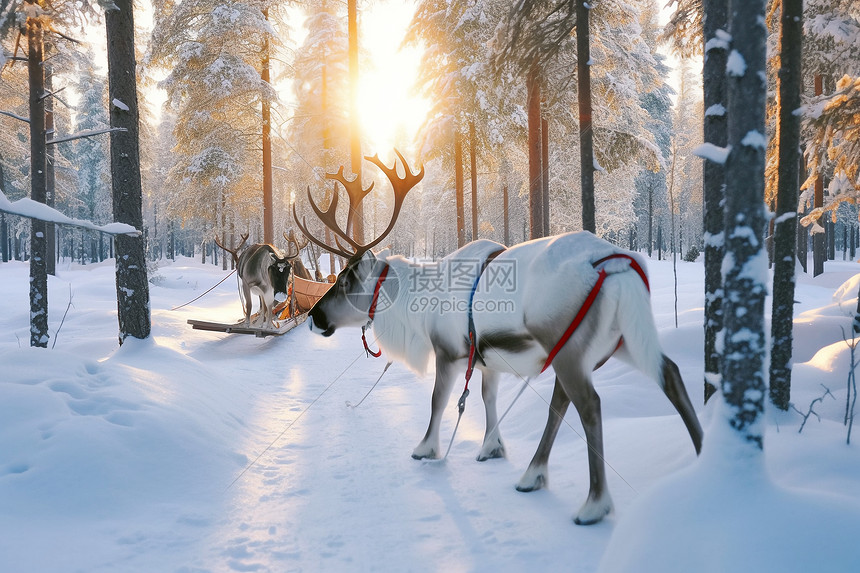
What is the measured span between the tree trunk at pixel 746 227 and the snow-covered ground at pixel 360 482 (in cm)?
17

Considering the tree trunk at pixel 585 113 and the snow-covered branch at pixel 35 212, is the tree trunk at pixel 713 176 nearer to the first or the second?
the tree trunk at pixel 585 113

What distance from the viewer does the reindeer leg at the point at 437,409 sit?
Answer: 13.8 ft

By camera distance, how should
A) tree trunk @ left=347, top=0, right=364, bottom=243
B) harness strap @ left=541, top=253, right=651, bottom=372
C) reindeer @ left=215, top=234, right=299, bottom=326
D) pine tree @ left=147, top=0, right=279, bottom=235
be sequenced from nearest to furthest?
1. harness strap @ left=541, top=253, right=651, bottom=372
2. reindeer @ left=215, top=234, right=299, bottom=326
3. tree trunk @ left=347, top=0, right=364, bottom=243
4. pine tree @ left=147, top=0, right=279, bottom=235

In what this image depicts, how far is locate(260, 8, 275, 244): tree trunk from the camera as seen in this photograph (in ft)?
55.7

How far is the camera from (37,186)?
872cm

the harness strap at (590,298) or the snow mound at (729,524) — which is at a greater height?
the harness strap at (590,298)

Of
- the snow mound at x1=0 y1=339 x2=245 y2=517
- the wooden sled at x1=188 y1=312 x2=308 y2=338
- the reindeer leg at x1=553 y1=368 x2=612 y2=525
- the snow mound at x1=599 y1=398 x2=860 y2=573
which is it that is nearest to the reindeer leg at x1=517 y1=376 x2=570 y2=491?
the reindeer leg at x1=553 y1=368 x2=612 y2=525

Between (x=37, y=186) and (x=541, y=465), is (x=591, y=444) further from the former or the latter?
(x=37, y=186)

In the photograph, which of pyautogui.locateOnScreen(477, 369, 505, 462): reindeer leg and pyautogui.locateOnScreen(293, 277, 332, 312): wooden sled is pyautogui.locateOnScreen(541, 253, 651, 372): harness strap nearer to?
pyautogui.locateOnScreen(477, 369, 505, 462): reindeer leg

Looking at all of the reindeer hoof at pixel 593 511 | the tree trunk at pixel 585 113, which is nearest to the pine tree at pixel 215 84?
the tree trunk at pixel 585 113

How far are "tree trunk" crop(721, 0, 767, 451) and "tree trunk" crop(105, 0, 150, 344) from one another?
6.59 m

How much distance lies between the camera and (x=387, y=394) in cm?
660

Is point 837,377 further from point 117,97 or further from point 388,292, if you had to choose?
point 117,97

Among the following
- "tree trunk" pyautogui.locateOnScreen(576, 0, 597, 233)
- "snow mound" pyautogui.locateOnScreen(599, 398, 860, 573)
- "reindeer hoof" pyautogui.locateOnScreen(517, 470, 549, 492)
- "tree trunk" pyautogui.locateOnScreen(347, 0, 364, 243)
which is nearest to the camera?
"snow mound" pyautogui.locateOnScreen(599, 398, 860, 573)
